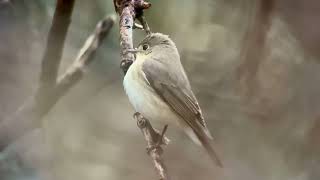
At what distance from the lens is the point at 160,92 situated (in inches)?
40.2

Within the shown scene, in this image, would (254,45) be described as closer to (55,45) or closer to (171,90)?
(171,90)

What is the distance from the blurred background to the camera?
107 centimetres

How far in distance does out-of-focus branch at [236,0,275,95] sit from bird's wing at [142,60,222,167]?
14cm

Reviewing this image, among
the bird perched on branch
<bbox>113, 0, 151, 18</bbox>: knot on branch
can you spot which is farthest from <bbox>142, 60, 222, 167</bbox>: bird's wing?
<bbox>113, 0, 151, 18</bbox>: knot on branch

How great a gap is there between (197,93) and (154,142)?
106mm

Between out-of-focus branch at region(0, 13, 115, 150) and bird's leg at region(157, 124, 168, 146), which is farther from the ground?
out-of-focus branch at region(0, 13, 115, 150)

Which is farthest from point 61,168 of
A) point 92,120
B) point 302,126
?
point 302,126

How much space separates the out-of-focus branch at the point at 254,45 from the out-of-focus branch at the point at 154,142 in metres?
0.19

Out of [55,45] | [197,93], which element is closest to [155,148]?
[197,93]

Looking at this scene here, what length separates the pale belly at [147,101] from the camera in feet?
3.34

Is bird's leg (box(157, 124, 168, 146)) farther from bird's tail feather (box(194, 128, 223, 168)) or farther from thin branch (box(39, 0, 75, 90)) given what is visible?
thin branch (box(39, 0, 75, 90))

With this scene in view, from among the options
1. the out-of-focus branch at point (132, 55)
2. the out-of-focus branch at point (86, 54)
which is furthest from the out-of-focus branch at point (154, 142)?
the out-of-focus branch at point (86, 54)

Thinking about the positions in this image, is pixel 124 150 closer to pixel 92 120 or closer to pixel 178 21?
pixel 92 120

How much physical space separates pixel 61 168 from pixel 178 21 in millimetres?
294
